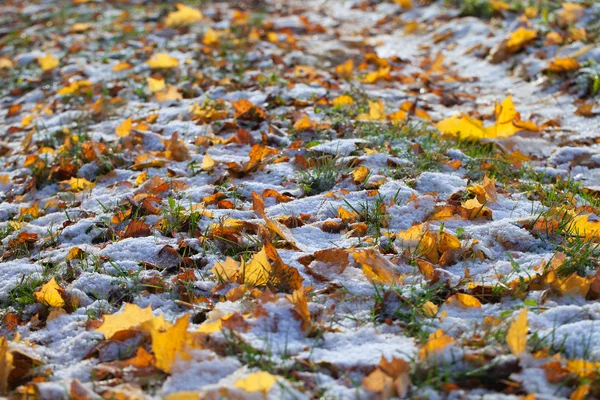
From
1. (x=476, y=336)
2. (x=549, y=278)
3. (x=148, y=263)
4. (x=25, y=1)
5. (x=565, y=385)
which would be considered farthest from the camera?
(x=25, y=1)

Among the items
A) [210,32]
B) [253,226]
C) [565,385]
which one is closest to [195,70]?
[210,32]

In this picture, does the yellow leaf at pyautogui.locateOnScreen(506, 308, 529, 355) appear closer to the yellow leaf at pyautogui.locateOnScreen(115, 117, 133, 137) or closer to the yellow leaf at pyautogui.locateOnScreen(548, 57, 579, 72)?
the yellow leaf at pyautogui.locateOnScreen(115, 117, 133, 137)

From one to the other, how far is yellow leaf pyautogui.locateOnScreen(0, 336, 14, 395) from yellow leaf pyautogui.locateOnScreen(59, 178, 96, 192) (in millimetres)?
1510

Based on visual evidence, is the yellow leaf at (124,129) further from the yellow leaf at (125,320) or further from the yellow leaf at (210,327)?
the yellow leaf at (210,327)

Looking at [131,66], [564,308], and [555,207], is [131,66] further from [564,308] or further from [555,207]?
[564,308]

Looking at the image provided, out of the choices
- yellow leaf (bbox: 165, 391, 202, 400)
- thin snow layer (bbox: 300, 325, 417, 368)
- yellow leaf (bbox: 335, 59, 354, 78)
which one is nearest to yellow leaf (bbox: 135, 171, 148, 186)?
thin snow layer (bbox: 300, 325, 417, 368)

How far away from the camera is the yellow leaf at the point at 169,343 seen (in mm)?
1788

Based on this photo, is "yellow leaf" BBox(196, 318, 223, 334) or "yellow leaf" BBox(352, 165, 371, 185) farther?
"yellow leaf" BBox(352, 165, 371, 185)

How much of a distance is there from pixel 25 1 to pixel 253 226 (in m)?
8.94

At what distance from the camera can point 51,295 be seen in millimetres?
2246

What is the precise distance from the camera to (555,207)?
2.62 metres

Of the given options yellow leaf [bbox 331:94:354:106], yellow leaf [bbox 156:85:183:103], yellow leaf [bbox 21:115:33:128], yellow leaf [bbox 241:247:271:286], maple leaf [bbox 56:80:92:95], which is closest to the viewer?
yellow leaf [bbox 241:247:271:286]

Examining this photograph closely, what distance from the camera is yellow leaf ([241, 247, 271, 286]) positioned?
221 cm

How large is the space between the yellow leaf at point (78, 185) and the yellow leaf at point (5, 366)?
59.4 inches
